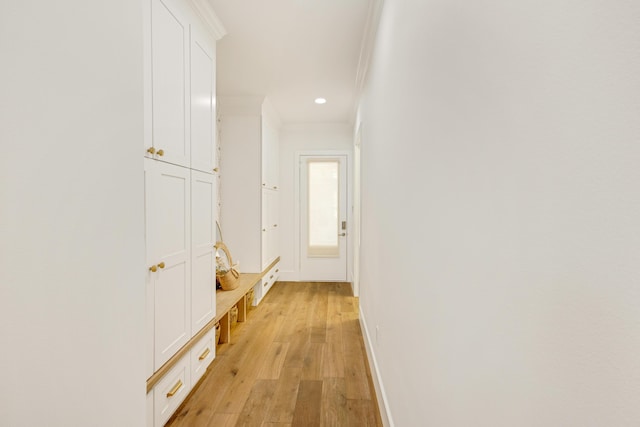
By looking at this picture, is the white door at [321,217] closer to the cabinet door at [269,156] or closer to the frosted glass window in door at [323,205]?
the frosted glass window in door at [323,205]

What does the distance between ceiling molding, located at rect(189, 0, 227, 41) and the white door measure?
2967 millimetres

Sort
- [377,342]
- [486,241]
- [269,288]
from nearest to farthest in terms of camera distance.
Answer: [486,241] < [377,342] < [269,288]

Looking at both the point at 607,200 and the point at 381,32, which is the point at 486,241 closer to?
the point at 607,200

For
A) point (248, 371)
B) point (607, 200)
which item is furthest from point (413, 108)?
point (248, 371)

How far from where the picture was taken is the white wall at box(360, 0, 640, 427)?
1.08 feet

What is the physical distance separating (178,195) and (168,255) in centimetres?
36

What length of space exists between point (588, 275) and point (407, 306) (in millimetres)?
989

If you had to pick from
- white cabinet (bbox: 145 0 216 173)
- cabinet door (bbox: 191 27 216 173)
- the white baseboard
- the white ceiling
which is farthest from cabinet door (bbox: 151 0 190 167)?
the white baseboard

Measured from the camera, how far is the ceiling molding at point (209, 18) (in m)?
2.19

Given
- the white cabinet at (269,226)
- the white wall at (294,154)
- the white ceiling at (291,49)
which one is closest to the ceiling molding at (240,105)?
the white ceiling at (291,49)

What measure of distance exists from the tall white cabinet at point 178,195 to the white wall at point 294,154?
2.87 metres

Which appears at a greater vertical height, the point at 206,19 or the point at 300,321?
the point at 206,19

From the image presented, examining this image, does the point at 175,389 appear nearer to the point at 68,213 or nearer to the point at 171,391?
the point at 171,391

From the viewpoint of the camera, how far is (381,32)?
2061 mm
